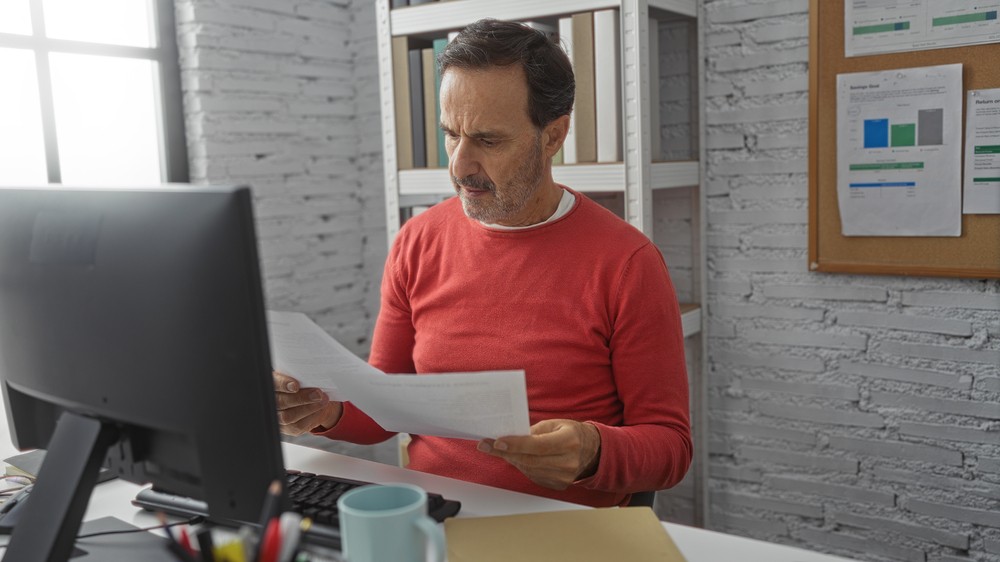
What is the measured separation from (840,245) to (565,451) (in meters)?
1.30

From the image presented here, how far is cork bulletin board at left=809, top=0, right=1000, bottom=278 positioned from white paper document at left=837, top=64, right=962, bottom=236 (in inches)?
0.7

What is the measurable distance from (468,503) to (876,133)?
4.76ft

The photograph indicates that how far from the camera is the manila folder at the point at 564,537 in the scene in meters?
0.94

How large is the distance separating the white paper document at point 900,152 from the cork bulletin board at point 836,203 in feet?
0.06

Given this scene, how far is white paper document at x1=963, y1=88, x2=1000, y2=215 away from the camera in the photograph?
1.89 m

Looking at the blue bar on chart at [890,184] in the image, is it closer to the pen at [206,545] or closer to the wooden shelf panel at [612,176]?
the wooden shelf panel at [612,176]

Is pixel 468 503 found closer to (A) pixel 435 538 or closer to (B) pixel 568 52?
(A) pixel 435 538

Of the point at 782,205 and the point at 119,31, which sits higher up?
the point at 119,31

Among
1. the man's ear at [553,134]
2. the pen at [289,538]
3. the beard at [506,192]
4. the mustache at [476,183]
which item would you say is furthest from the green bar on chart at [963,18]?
the pen at [289,538]

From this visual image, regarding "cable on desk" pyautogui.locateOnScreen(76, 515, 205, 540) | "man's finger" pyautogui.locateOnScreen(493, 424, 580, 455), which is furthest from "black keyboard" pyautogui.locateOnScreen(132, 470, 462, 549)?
"man's finger" pyautogui.locateOnScreen(493, 424, 580, 455)

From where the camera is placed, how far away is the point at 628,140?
2057 millimetres

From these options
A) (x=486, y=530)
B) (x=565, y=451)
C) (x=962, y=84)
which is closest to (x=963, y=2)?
(x=962, y=84)

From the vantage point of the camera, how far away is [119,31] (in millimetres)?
2459

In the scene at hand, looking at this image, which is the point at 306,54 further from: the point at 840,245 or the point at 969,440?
the point at 969,440
